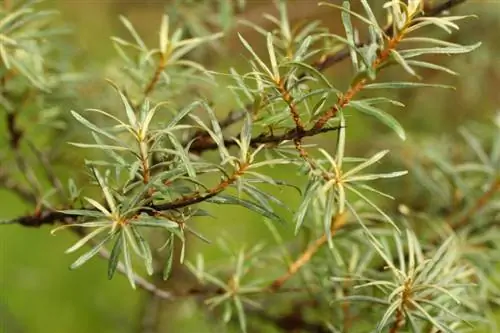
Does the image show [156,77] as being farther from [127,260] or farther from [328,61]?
[127,260]

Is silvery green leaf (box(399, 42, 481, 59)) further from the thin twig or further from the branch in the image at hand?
the thin twig

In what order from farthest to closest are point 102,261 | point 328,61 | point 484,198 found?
point 102,261
point 484,198
point 328,61

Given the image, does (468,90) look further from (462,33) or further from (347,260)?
(347,260)

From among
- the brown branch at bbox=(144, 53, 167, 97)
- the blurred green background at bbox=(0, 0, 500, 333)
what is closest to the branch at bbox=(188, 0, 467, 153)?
the brown branch at bbox=(144, 53, 167, 97)

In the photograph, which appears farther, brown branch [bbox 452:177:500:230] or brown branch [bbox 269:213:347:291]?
brown branch [bbox 452:177:500:230]

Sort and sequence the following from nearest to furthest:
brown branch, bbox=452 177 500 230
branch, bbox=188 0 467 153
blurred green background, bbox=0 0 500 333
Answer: branch, bbox=188 0 467 153 < brown branch, bbox=452 177 500 230 < blurred green background, bbox=0 0 500 333

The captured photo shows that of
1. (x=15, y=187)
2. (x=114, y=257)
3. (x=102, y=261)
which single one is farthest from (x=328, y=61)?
(x=102, y=261)

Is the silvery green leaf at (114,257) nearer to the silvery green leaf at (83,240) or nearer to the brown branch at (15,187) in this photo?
the silvery green leaf at (83,240)

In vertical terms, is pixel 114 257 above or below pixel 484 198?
above

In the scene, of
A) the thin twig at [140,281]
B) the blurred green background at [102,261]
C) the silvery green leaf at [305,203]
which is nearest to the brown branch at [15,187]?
the thin twig at [140,281]
